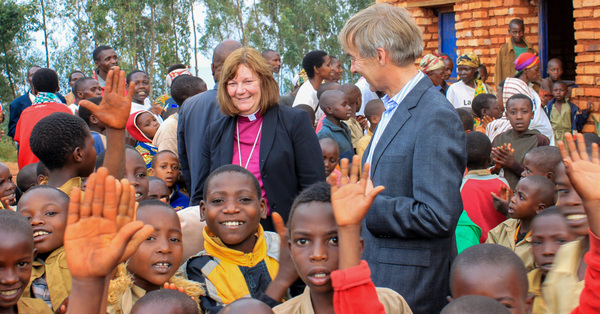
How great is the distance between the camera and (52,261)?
9.70ft

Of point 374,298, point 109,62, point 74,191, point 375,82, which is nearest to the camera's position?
point 74,191

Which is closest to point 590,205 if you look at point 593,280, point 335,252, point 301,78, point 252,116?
point 593,280

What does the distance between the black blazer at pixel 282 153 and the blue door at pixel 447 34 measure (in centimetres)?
740

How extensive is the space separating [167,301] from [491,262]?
1303mm

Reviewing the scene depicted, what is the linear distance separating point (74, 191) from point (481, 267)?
158 cm

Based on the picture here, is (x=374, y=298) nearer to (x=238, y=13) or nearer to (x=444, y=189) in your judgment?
(x=444, y=189)

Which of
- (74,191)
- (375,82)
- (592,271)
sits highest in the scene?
(375,82)

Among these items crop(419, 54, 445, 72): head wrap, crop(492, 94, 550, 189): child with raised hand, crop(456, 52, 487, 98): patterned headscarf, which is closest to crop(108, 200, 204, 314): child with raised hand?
crop(492, 94, 550, 189): child with raised hand

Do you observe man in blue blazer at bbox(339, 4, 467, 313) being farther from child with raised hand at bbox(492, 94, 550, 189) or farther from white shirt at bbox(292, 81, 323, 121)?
white shirt at bbox(292, 81, 323, 121)

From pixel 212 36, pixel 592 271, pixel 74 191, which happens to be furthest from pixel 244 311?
pixel 212 36

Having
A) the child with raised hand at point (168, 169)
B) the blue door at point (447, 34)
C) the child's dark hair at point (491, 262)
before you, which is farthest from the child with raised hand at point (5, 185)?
the blue door at point (447, 34)

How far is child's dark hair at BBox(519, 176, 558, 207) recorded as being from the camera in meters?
3.84

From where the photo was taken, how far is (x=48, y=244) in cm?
297

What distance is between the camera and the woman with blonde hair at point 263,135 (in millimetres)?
3611
